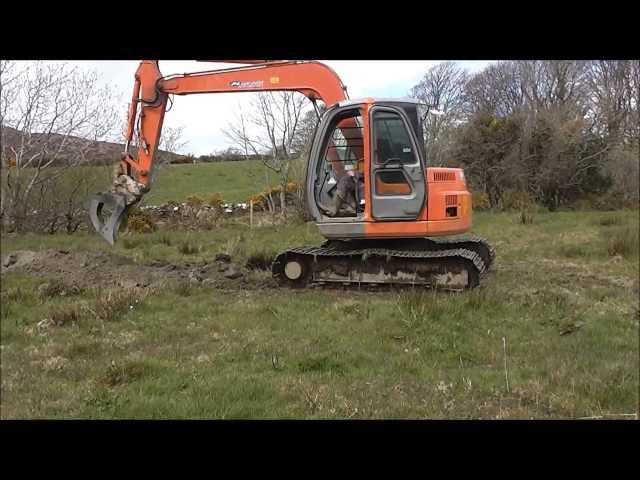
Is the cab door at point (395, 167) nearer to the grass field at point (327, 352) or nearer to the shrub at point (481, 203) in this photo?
the grass field at point (327, 352)

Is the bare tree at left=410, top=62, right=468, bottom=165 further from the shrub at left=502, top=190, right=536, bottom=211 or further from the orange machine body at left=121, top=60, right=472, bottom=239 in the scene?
the orange machine body at left=121, top=60, right=472, bottom=239

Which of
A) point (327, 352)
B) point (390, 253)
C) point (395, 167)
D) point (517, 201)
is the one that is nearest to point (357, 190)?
point (395, 167)

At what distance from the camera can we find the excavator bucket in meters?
10.2

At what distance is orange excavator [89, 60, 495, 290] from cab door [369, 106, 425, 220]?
0.05ft

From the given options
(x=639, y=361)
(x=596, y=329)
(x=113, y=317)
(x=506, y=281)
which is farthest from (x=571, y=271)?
(x=113, y=317)

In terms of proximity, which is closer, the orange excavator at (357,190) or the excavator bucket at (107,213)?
the orange excavator at (357,190)

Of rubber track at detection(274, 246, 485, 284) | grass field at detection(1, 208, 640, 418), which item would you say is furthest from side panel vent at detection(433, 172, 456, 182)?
grass field at detection(1, 208, 640, 418)

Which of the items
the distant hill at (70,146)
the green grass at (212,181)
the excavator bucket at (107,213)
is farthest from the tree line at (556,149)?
the excavator bucket at (107,213)

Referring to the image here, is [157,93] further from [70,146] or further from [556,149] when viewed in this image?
[556,149]

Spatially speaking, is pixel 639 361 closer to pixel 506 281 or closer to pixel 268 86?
pixel 506 281

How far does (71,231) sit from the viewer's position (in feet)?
60.2

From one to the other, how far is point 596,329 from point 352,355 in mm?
2909

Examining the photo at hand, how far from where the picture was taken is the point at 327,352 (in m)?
5.43

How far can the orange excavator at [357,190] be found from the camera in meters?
8.81
